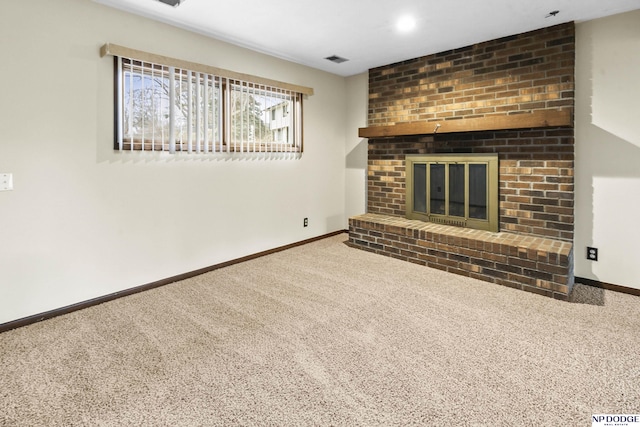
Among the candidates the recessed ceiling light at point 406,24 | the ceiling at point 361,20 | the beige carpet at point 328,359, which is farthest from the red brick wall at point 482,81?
the beige carpet at point 328,359

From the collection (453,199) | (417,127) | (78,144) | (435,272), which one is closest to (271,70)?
(417,127)

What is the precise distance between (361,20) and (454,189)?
1.99 metres

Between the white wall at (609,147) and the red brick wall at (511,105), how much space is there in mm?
101

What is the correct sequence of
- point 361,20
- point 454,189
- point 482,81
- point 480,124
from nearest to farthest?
point 361,20 → point 480,124 → point 482,81 → point 454,189

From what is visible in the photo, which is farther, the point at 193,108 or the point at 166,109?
the point at 193,108

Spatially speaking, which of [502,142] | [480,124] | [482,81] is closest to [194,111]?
[480,124]

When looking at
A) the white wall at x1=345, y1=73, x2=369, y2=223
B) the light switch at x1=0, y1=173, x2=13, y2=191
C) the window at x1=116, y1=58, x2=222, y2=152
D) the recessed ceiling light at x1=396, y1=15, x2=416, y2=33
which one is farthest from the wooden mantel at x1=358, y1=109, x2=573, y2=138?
the light switch at x1=0, y1=173, x2=13, y2=191

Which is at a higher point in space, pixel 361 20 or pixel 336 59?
pixel 336 59

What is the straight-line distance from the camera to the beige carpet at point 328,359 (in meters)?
1.59

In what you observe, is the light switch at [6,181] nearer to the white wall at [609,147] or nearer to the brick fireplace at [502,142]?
the brick fireplace at [502,142]

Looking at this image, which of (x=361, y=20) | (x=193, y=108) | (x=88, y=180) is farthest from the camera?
(x=193, y=108)

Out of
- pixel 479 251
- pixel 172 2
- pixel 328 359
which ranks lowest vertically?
pixel 328 359

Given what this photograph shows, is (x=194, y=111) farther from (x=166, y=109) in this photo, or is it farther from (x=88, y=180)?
(x=88, y=180)

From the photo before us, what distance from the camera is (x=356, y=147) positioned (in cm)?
500
